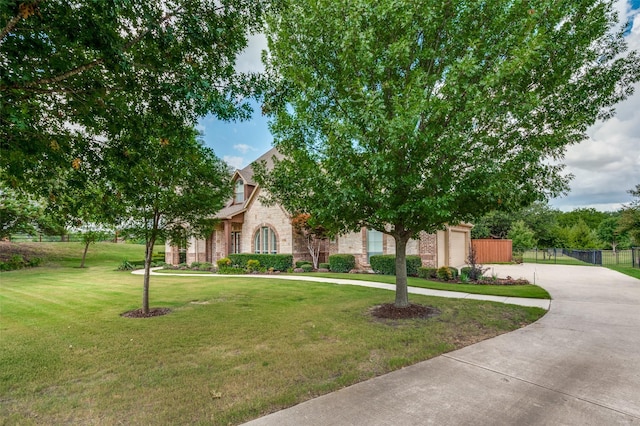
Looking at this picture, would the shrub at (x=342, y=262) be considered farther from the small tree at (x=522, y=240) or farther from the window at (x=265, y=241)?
the small tree at (x=522, y=240)

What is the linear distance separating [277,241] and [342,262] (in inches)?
191

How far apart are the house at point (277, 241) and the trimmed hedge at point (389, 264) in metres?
0.68

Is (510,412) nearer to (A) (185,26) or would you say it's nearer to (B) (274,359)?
(B) (274,359)

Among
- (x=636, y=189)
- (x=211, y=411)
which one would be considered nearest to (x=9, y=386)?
(x=211, y=411)

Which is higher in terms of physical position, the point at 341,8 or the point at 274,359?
the point at 341,8

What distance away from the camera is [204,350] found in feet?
18.0

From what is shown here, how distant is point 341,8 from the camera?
6457mm

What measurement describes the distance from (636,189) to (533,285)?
10646 mm

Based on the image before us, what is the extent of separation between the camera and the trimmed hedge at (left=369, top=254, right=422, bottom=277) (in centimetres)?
1574

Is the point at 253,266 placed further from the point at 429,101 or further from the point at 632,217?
the point at 632,217

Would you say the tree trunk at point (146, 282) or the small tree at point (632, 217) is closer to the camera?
the tree trunk at point (146, 282)

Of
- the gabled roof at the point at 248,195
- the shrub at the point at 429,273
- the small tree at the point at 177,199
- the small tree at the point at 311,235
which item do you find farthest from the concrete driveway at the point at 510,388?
the gabled roof at the point at 248,195

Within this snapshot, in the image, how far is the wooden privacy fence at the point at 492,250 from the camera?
2578cm

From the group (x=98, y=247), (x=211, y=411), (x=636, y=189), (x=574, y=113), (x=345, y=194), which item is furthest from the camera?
(x=98, y=247)
